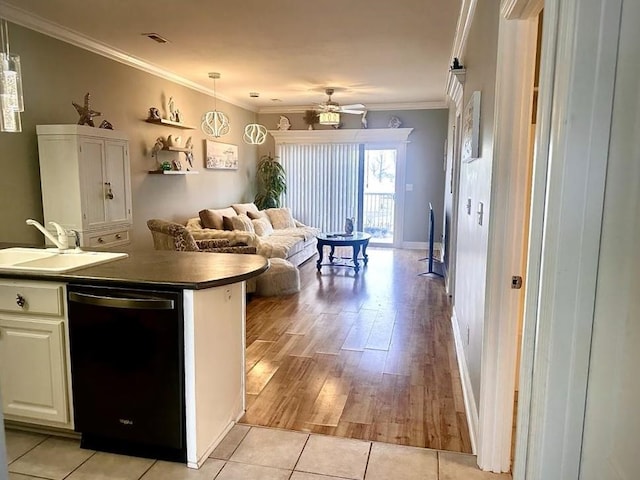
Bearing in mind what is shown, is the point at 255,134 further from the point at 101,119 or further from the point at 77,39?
the point at 77,39

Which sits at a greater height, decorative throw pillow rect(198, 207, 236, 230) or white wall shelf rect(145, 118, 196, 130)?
white wall shelf rect(145, 118, 196, 130)

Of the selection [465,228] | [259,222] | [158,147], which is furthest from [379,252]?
[465,228]

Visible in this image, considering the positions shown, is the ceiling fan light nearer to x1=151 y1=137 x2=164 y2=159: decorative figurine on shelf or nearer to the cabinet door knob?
x1=151 y1=137 x2=164 y2=159: decorative figurine on shelf

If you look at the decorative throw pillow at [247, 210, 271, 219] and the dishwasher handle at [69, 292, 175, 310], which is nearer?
the dishwasher handle at [69, 292, 175, 310]

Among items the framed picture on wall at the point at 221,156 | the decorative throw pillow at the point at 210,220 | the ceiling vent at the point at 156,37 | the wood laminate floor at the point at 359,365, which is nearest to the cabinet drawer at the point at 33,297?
the wood laminate floor at the point at 359,365

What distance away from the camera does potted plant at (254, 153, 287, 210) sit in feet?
28.8

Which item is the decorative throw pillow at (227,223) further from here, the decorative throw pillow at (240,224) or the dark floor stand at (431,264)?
the dark floor stand at (431,264)

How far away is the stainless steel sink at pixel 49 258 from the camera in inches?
101

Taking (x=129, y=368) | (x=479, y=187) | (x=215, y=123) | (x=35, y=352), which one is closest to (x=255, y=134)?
(x=215, y=123)

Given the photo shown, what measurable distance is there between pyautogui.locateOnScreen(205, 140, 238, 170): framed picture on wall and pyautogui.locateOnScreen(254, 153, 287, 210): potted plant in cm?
91

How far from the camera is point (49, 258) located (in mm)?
2691

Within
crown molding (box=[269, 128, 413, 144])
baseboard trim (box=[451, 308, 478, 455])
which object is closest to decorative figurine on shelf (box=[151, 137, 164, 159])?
crown molding (box=[269, 128, 413, 144])

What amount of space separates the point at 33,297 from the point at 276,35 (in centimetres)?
308

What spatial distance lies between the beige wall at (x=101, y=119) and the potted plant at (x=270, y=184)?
3.33 ft
